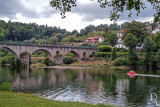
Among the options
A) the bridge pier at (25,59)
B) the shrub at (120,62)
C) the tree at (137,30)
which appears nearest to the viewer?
the shrub at (120,62)

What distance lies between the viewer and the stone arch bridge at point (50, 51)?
7066 centimetres

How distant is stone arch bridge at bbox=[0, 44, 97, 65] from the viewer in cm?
7066

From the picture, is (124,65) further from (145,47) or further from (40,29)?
(40,29)

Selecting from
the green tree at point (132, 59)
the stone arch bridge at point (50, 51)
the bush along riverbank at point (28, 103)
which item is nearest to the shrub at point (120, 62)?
the green tree at point (132, 59)

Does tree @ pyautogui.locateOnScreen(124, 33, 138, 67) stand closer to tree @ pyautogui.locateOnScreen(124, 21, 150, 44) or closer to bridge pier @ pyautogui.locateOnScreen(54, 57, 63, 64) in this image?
tree @ pyautogui.locateOnScreen(124, 21, 150, 44)

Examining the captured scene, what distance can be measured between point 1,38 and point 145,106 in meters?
102

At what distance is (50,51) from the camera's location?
82000 mm

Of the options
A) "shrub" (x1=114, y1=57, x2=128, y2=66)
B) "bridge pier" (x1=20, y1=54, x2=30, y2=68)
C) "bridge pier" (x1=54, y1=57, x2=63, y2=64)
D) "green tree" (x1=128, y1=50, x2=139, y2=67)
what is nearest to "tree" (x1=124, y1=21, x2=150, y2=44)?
→ "green tree" (x1=128, y1=50, x2=139, y2=67)

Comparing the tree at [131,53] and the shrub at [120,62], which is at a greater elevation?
the tree at [131,53]

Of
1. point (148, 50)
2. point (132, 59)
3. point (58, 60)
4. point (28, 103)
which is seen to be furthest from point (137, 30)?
point (28, 103)

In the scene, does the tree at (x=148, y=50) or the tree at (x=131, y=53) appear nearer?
the tree at (x=148, y=50)

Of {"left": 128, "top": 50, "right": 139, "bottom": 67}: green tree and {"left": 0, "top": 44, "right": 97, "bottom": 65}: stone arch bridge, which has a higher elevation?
{"left": 0, "top": 44, "right": 97, "bottom": 65}: stone arch bridge

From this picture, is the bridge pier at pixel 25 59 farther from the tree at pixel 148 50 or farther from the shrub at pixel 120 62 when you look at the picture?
the tree at pixel 148 50

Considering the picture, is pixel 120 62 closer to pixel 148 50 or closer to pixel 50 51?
pixel 148 50
